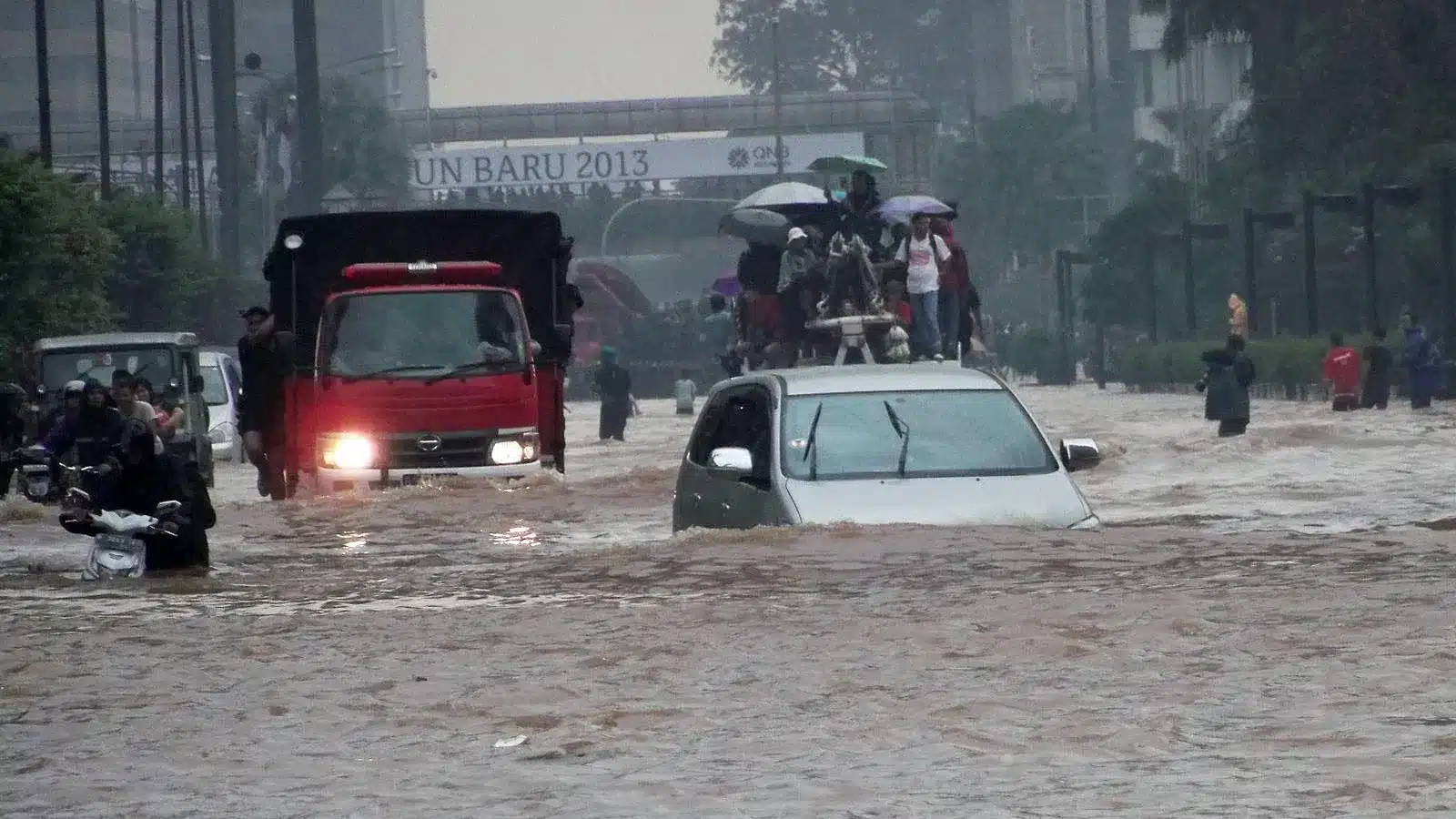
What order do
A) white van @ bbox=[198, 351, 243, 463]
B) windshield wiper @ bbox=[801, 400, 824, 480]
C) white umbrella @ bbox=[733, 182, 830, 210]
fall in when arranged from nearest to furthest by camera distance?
windshield wiper @ bbox=[801, 400, 824, 480] → white umbrella @ bbox=[733, 182, 830, 210] → white van @ bbox=[198, 351, 243, 463]

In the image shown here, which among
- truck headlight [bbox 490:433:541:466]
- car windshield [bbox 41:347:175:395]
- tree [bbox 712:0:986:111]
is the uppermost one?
tree [bbox 712:0:986:111]

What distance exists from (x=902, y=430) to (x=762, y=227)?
13288mm

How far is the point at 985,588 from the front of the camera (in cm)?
1240

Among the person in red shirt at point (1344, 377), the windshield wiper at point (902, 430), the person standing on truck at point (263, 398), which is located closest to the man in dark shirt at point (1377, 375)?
the person in red shirt at point (1344, 377)

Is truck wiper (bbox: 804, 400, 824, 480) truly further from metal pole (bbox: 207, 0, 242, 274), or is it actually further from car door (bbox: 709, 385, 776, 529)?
metal pole (bbox: 207, 0, 242, 274)

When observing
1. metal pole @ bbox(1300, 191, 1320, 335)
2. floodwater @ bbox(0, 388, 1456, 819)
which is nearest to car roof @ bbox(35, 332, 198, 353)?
floodwater @ bbox(0, 388, 1456, 819)

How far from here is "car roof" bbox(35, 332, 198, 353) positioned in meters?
28.5

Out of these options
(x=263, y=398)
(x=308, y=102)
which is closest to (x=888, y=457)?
(x=263, y=398)

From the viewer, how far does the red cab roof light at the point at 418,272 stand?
66.6 feet

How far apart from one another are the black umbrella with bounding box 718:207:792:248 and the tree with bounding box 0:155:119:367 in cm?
924

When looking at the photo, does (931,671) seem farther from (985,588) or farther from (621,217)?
(621,217)

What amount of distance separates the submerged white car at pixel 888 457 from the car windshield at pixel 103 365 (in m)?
15.2

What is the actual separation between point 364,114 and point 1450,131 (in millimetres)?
52476

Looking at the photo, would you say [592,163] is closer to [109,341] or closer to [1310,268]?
[1310,268]
